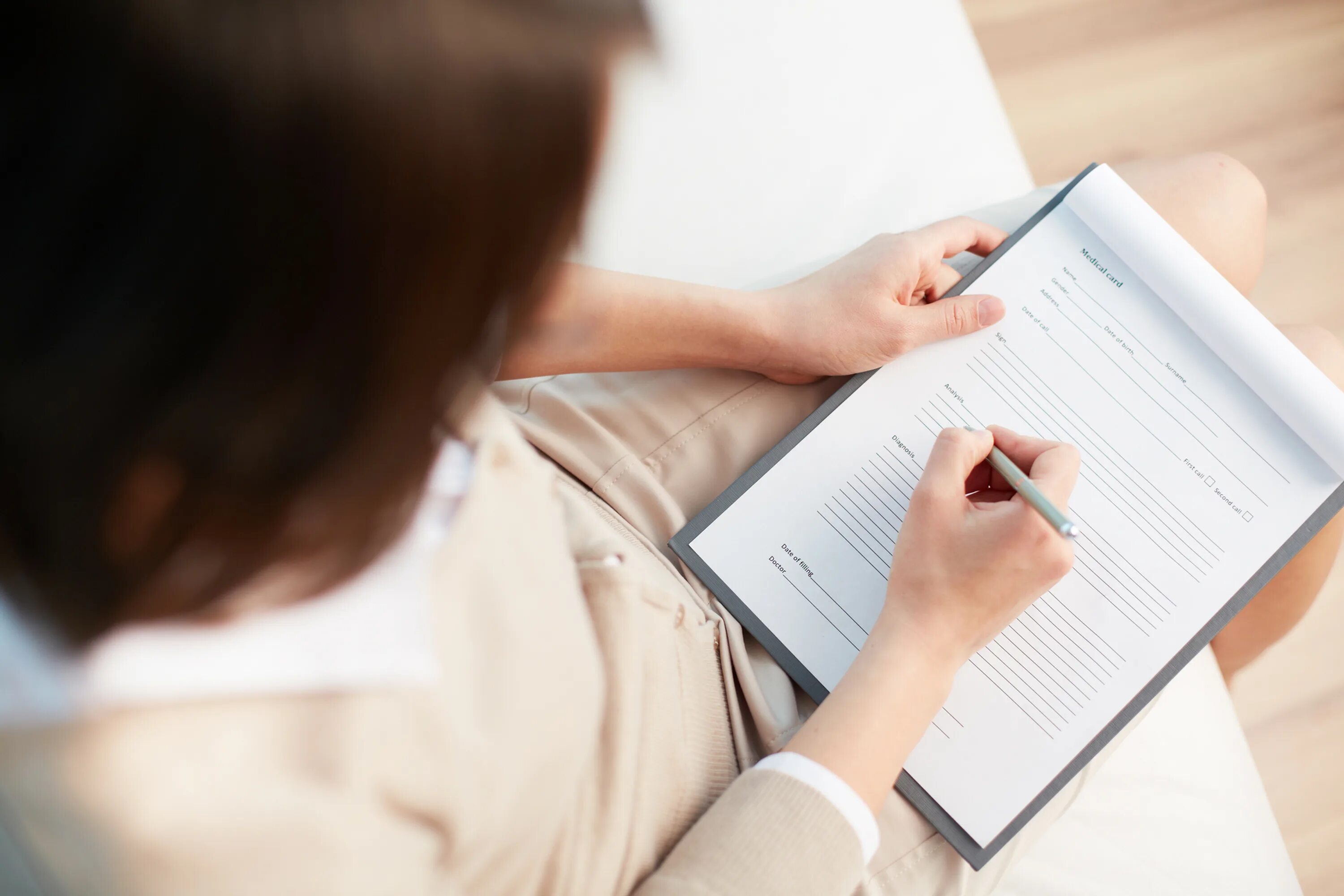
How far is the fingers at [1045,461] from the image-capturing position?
524mm

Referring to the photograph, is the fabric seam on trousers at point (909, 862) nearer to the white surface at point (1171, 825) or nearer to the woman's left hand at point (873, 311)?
the white surface at point (1171, 825)

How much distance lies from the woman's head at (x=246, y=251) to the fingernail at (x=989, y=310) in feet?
1.32

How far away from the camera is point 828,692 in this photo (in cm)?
57

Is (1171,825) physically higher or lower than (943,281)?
lower

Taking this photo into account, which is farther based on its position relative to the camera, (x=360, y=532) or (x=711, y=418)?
(x=711, y=418)

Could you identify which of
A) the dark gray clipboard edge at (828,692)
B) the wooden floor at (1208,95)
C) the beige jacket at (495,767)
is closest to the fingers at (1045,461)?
the dark gray clipboard edge at (828,692)

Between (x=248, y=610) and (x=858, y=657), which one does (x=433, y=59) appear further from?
(x=858, y=657)

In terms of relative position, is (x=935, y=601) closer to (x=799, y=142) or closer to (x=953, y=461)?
(x=953, y=461)

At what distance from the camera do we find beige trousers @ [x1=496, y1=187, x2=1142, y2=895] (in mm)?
554

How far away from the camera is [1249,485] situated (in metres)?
0.58

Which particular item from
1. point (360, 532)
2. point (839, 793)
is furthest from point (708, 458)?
point (360, 532)

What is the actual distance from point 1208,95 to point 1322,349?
752 mm

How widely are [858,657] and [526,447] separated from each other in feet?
0.77

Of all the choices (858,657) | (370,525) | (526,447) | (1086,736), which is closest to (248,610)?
(370,525)
